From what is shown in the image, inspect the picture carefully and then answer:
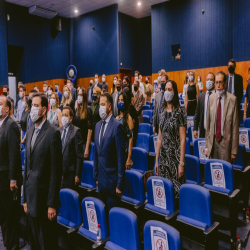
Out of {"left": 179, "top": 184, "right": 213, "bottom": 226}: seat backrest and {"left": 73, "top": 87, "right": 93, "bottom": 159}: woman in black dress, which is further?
{"left": 73, "top": 87, "right": 93, "bottom": 159}: woman in black dress

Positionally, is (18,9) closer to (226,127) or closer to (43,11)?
(43,11)

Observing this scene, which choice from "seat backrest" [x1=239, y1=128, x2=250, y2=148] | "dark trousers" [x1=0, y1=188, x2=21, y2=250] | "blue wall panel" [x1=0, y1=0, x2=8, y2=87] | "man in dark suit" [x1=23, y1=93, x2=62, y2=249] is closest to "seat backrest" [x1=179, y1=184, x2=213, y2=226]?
"man in dark suit" [x1=23, y1=93, x2=62, y2=249]

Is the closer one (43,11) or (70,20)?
(43,11)

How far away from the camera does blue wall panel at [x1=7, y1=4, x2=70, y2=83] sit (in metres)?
10.6

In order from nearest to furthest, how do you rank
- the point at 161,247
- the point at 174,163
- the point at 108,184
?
the point at 161,247 < the point at 108,184 < the point at 174,163

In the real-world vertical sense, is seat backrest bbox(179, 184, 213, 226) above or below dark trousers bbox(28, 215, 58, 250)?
above

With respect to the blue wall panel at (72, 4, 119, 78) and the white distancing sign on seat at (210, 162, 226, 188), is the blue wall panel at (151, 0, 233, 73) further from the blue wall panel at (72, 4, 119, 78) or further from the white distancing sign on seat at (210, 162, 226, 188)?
the white distancing sign on seat at (210, 162, 226, 188)

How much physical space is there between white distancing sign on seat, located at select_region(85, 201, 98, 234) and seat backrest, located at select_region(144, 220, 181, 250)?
21.1 inches

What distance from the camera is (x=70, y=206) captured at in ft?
7.30

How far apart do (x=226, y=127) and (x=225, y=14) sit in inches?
295

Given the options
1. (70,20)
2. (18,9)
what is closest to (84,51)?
(70,20)

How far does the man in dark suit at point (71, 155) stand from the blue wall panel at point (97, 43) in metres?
Answer: 8.78

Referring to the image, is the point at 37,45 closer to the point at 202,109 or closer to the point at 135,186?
the point at 202,109

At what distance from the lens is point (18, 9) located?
416 inches
